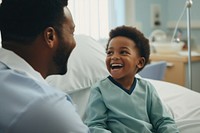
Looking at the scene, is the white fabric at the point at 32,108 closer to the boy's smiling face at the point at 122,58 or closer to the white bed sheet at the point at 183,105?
the boy's smiling face at the point at 122,58

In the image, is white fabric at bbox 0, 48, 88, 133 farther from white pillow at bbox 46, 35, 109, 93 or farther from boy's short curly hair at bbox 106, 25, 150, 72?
white pillow at bbox 46, 35, 109, 93

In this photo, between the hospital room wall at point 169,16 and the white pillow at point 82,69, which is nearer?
the white pillow at point 82,69

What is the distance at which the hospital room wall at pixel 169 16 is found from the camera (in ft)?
10.9

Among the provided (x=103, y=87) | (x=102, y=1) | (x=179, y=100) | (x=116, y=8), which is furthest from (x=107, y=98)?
(x=116, y=8)

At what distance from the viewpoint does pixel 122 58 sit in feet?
4.58

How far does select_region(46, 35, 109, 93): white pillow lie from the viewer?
1.63m

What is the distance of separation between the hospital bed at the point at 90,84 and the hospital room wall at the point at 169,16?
5.25 ft

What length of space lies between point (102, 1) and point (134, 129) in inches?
76.5

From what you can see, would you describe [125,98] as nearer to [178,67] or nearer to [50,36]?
[50,36]

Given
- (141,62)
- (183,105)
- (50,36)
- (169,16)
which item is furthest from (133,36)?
(169,16)

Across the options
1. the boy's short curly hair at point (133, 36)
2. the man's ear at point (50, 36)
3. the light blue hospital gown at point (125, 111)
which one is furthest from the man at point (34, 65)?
the boy's short curly hair at point (133, 36)

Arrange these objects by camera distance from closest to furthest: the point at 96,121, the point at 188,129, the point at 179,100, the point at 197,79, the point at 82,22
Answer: the point at 96,121
the point at 188,129
the point at 179,100
the point at 82,22
the point at 197,79

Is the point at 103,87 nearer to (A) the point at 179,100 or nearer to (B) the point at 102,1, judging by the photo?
(A) the point at 179,100

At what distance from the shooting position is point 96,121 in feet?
4.25
